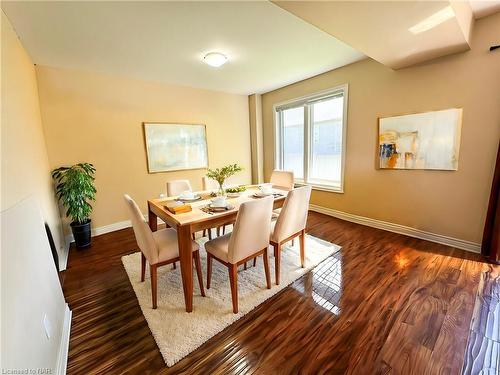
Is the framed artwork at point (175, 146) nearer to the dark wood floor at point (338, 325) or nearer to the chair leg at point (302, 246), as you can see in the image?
the dark wood floor at point (338, 325)

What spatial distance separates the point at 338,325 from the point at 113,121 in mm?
3951

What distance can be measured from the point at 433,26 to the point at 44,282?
11.5ft

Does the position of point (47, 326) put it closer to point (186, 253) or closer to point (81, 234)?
point (186, 253)

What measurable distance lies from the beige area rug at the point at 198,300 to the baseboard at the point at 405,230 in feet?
3.75

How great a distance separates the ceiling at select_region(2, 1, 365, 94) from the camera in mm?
1856

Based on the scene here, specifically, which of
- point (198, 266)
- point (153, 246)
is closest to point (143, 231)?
point (153, 246)

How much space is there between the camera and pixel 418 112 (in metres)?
2.73

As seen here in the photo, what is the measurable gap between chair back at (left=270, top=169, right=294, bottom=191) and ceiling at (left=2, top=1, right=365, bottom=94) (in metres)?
1.61

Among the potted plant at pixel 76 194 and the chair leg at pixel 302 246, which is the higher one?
the potted plant at pixel 76 194

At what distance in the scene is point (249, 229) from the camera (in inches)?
67.2

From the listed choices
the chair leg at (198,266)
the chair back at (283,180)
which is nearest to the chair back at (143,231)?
the chair leg at (198,266)

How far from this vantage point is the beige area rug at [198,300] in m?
1.50

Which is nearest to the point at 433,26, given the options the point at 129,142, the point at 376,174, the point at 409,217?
the point at 376,174

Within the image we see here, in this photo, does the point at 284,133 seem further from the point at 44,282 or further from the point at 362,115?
the point at 44,282
